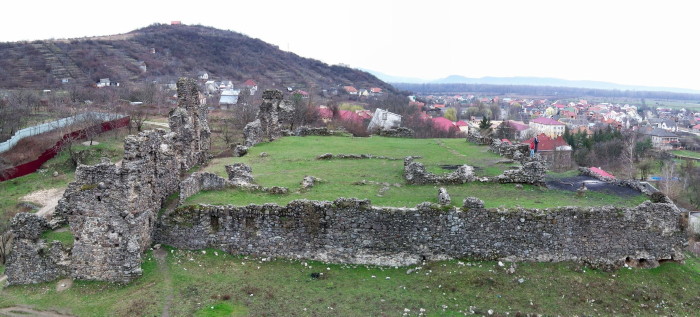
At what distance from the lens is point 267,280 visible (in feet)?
59.7

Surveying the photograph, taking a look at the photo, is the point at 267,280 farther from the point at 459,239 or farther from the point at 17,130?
the point at 17,130

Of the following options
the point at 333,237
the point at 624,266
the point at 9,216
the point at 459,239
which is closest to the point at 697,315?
the point at 624,266

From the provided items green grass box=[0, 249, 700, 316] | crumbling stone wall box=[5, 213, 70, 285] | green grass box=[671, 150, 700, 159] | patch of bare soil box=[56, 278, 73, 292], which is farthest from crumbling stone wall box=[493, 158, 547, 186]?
green grass box=[671, 150, 700, 159]

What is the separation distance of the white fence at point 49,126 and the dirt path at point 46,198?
13.0 metres

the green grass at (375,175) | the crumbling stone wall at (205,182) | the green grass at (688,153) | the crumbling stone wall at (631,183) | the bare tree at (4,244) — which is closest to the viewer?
the green grass at (375,175)

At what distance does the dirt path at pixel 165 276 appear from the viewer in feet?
53.0

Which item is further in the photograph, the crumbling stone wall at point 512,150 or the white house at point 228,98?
the white house at point 228,98

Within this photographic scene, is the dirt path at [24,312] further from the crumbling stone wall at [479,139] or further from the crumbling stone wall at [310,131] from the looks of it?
the crumbling stone wall at [479,139]

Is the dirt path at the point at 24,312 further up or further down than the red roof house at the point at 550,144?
further up

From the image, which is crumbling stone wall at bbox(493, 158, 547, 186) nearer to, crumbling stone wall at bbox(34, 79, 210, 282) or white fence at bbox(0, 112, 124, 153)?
crumbling stone wall at bbox(34, 79, 210, 282)

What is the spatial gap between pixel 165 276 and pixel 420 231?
32.6 ft

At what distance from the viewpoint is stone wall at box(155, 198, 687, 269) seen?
19391 mm

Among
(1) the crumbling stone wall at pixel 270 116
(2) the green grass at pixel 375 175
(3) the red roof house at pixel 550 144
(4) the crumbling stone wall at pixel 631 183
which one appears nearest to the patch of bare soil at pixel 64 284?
(2) the green grass at pixel 375 175

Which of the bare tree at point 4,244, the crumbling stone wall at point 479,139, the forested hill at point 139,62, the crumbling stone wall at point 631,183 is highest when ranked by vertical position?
the forested hill at point 139,62
